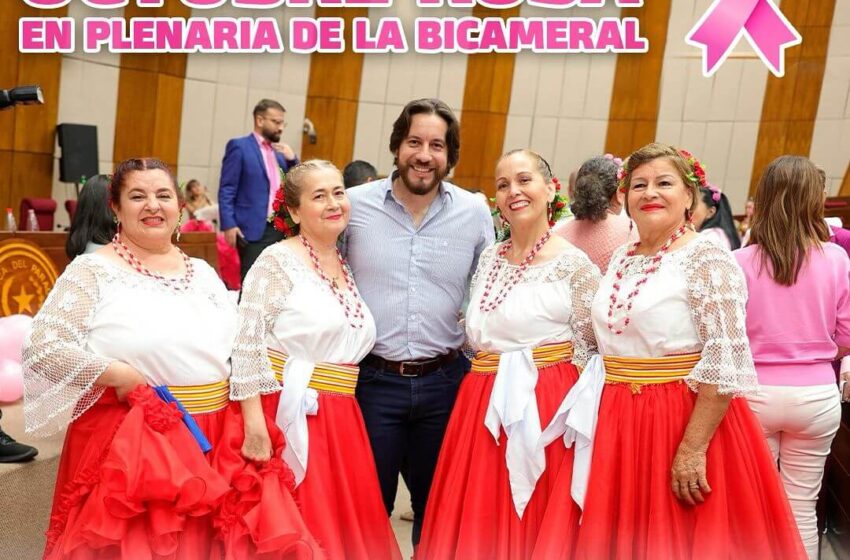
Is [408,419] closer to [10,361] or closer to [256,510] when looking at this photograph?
[256,510]

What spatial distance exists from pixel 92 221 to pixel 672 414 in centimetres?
234

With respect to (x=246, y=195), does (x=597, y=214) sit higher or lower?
higher

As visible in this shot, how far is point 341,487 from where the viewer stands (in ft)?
7.38

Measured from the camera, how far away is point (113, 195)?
2184 mm

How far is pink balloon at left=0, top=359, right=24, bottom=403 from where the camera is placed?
3691 mm

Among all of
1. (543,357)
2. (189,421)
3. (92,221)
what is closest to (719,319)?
(543,357)

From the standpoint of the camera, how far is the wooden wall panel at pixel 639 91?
8.47 m

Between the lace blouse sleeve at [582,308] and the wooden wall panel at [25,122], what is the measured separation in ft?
18.4

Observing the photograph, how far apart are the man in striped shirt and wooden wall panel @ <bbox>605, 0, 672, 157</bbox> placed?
21.1 feet

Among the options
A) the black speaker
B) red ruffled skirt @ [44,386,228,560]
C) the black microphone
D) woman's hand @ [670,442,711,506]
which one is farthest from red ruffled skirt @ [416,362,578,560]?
the black speaker

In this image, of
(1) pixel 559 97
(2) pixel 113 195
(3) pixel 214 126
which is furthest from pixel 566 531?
(1) pixel 559 97

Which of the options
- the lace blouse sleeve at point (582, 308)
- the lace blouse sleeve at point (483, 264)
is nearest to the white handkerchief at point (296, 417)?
the lace blouse sleeve at point (483, 264)

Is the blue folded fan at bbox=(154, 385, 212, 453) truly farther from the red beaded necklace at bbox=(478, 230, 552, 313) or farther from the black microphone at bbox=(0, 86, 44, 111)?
the black microphone at bbox=(0, 86, 44, 111)

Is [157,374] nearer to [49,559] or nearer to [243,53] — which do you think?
[49,559]
